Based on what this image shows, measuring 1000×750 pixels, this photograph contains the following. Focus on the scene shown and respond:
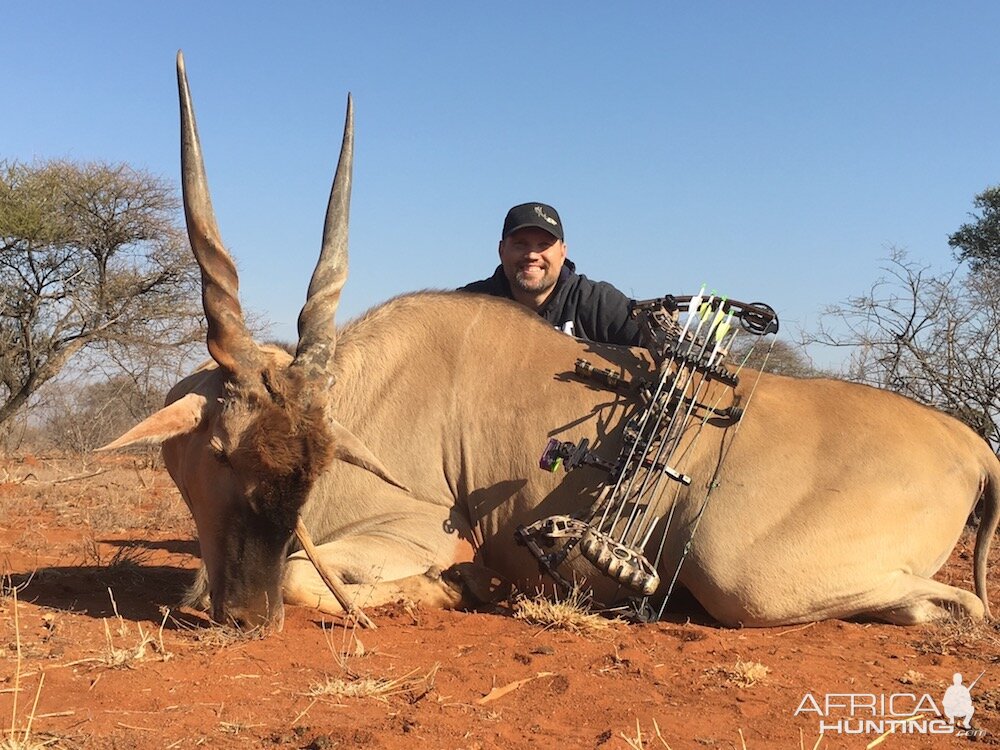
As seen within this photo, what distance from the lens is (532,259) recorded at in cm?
642

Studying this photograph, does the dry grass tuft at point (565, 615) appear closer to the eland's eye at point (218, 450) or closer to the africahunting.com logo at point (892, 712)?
the africahunting.com logo at point (892, 712)

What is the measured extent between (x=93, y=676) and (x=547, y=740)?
1.33 metres

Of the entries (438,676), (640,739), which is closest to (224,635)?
(438,676)

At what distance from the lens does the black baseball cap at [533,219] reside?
20.6ft

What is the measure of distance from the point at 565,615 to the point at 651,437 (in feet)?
2.76

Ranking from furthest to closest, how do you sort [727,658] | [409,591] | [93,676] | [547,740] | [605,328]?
[605,328] → [409,591] → [727,658] → [93,676] → [547,740]

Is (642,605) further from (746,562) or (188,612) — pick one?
(188,612)

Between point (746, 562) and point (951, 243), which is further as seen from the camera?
point (951, 243)

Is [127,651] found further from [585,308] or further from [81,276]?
[81,276]

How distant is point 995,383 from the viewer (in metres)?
8.38

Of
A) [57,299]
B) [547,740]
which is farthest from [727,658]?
[57,299]

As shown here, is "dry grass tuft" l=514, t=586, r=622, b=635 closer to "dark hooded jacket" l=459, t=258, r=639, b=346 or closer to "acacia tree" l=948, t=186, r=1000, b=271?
"dark hooded jacket" l=459, t=258, r=639, b=346

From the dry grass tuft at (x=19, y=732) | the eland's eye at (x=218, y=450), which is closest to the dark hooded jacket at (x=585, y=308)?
the eland's eye at (x=218, y=450)

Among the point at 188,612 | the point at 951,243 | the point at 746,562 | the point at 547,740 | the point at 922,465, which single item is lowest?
the point at 188,612
